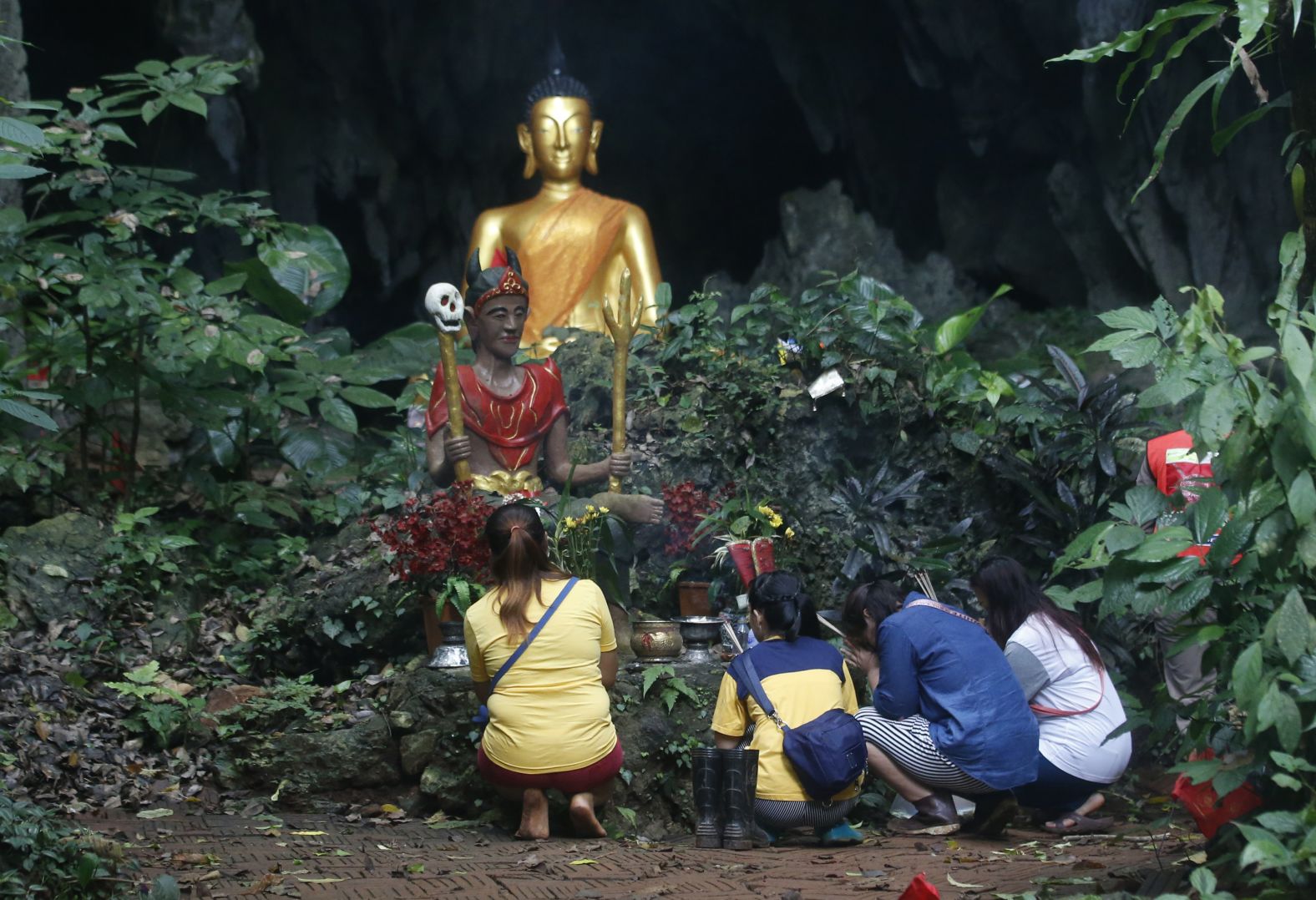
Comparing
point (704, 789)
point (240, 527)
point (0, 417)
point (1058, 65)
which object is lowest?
point (704, 789)

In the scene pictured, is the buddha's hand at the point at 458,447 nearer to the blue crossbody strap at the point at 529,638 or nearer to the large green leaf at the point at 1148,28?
the blue crossbody strap at the point at 529,638

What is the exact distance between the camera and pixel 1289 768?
256cm

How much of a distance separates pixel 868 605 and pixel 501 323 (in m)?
2.28

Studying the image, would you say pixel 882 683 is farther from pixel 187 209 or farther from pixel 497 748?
pixel 187 209

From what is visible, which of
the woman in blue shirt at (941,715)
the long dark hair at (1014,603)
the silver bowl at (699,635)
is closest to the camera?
the woman in blue shirt at (941,715)

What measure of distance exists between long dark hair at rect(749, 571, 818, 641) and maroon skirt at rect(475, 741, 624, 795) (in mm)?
615

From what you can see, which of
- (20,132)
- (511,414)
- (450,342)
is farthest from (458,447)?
(20,132)

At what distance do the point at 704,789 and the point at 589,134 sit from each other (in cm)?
639

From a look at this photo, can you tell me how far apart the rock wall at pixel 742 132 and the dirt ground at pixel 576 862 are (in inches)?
244

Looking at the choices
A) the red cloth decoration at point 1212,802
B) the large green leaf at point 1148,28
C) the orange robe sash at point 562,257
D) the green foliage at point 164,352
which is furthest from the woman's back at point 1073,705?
the orange robe sash at point 562,257

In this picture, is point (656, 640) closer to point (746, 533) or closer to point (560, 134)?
point (746, 533)

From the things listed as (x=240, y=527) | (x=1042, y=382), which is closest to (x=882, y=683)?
(x=1042, y=382)

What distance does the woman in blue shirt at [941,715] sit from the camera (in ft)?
13.9

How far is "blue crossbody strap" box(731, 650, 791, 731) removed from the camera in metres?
4.12
